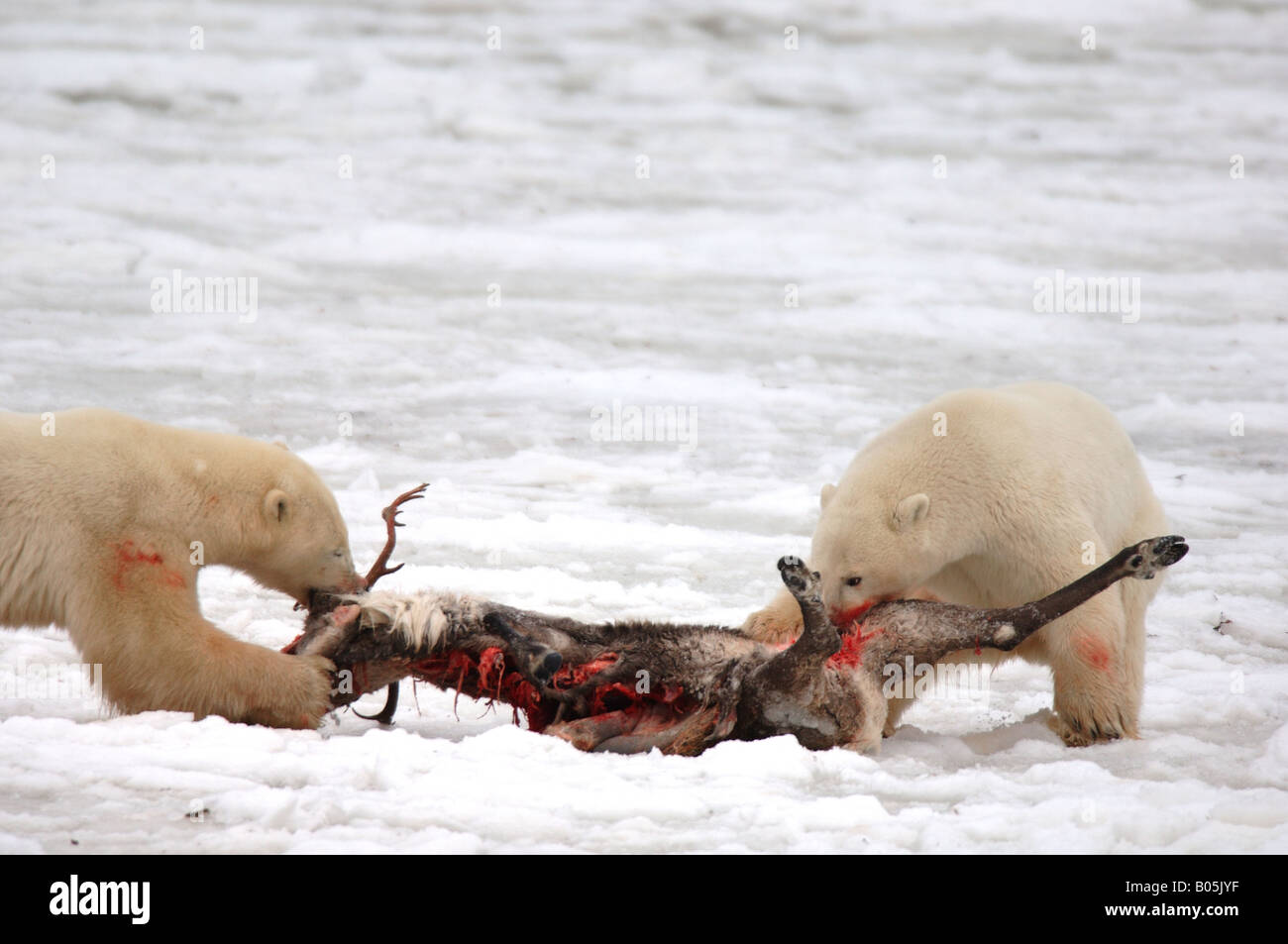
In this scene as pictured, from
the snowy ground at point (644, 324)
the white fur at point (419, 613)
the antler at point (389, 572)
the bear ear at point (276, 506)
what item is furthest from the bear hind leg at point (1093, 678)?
the bear ear at point (276, 506)

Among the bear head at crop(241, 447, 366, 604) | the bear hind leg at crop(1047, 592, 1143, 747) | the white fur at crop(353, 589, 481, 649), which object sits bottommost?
the bear hind leg at crop(1047, 592, 1143, 747)

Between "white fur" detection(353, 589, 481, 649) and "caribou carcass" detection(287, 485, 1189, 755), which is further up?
"white fur" detection(353, 589, 481, 649)

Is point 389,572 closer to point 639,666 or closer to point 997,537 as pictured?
point 639,666

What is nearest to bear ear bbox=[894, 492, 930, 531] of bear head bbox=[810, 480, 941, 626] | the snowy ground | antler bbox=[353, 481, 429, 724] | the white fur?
bear head bbox=[810, 480, 941, 626]

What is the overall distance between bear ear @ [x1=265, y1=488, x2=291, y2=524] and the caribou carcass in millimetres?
361

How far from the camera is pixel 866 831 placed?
3.37 metres

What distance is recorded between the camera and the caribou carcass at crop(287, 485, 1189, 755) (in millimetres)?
4141

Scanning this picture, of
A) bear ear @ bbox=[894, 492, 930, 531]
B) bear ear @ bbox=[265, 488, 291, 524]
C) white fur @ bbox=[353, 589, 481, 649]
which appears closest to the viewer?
white fur @ bbox=[353, 589, 481, 649]

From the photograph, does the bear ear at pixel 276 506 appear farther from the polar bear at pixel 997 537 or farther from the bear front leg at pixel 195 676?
the polar bear at pixel 997 537

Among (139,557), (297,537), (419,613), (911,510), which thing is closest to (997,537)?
(911,510)

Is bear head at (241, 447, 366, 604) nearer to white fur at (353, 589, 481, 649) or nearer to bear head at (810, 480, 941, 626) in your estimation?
white fur at (353, 589, 481, 649)

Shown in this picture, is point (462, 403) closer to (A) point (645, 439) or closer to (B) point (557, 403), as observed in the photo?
(B) point (557, 403)

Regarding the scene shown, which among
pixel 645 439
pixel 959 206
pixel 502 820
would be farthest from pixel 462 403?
pixel 959 206

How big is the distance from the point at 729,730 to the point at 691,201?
10549 millimetres
